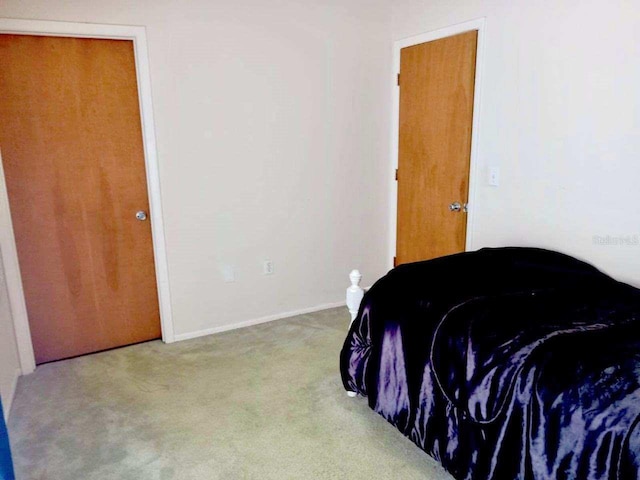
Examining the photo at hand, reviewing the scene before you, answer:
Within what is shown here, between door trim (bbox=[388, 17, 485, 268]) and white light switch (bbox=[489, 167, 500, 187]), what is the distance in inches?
4.4

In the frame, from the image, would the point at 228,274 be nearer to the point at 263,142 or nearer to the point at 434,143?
the point at 263,142

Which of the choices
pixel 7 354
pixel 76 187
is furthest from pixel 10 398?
pixel 76 187

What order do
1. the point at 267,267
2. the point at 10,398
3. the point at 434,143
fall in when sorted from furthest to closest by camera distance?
the point at 267,267
the point at 434,143
the point at 10,398

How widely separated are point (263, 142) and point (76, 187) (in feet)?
4.12

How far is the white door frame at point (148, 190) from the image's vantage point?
2719 mm

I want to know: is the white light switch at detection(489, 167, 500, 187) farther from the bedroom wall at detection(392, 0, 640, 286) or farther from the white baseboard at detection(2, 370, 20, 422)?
the white baseboard at detection(2, 370, 20, 422)

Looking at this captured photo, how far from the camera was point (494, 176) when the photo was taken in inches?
119

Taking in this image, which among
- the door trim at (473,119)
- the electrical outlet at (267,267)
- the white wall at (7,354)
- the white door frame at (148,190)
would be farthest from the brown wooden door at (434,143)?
the white wall at (7,354)

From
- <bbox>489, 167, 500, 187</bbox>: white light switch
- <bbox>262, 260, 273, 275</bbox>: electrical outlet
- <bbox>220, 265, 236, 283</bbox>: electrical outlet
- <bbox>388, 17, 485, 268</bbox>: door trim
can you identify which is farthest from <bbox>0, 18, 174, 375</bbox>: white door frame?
<bbox>489, 167, 500, 187</bbox>: white light switch

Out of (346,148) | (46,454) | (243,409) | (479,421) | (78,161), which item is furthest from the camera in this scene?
(346,148)

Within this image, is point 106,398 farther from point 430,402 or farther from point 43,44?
point 43,44

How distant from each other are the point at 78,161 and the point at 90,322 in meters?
1.06

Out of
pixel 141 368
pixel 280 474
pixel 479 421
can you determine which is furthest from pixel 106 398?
pixel 479 421

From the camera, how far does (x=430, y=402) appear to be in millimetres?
2018
